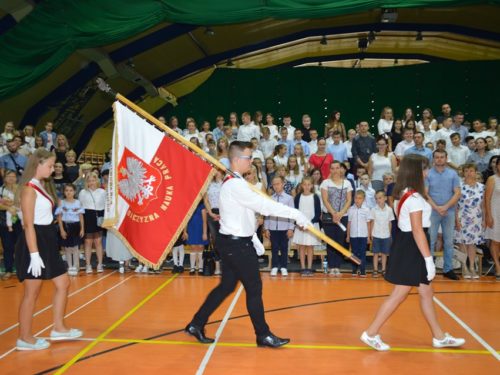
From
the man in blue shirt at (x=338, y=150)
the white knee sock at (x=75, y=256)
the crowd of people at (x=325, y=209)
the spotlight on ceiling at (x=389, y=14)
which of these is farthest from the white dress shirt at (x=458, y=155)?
the white knee sock at (x=75, y=256)

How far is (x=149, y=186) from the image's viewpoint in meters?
5.77

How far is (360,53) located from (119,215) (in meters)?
19.9

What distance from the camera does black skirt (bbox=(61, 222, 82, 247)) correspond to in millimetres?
10008

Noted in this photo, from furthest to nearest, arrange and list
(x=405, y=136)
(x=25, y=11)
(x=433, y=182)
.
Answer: (x=25, y=11), (x=405, y=136), (x=433, y=182)

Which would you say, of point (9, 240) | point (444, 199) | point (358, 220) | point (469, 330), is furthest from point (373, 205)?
point (9, 240)

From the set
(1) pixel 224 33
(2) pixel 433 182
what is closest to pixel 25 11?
(1) pixel 224 33

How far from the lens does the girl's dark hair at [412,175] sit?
16.9 ft

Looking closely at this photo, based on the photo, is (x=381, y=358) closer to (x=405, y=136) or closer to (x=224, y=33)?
(x=405, y=136)

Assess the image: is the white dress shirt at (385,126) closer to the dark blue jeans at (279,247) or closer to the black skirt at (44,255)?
the dark blue jeans at (279,247)

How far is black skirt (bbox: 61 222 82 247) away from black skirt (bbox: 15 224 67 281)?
4715 mm

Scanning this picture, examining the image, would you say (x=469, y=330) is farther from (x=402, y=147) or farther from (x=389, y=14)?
(x=389, y=14)

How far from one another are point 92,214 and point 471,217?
24.2ft

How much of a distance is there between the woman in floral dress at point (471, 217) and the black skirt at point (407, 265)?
4923 mm

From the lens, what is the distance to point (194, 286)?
8.80m
